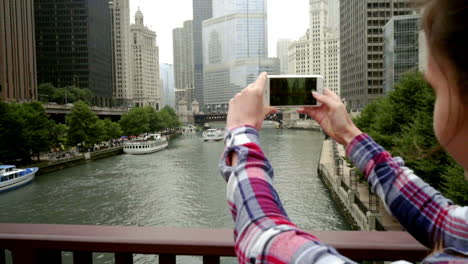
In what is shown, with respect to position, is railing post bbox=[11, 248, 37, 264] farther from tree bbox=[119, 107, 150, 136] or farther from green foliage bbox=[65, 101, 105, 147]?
tree bbox=[119, 107, 150, 136]

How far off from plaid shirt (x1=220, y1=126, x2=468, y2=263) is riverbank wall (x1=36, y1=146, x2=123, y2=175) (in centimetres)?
3396

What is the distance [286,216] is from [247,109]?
35cm

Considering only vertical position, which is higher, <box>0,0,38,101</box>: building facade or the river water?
<box>0,0,38,101</box>: building facade

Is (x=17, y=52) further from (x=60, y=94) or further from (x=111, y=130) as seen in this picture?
(x=111, y=130)

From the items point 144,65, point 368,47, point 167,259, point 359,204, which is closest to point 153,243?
point 167,259

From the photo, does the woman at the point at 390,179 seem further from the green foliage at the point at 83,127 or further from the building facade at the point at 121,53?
the building facade at the point at 121,53

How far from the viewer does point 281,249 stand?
806 mm

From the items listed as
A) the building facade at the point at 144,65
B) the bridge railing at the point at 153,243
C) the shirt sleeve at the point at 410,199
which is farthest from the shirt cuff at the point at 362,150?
the building facade at the point at 144,65

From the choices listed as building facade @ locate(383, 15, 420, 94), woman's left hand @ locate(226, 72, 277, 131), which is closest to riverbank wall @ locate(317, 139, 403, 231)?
woman's left hand @ locate(226, 72, 277, 131)

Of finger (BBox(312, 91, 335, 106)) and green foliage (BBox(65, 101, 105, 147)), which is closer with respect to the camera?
finger (BBox(312, 91, 335, 106))

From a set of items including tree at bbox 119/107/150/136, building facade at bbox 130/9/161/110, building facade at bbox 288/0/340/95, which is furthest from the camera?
building facade at bbox 130/9/161/110

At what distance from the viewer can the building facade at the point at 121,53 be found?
131250 mm

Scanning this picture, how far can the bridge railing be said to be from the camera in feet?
5.56

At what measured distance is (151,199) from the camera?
22.4 m
